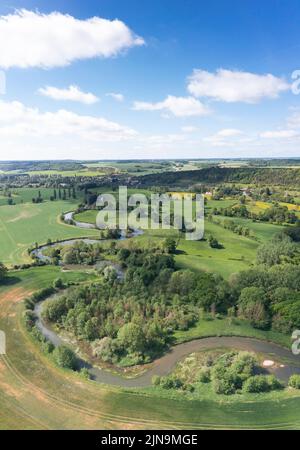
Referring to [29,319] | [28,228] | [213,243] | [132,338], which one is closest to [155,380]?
[132,338]

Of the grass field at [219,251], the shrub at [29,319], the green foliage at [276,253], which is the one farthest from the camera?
the grass field at [219,251]

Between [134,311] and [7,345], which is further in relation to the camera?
[134,311]

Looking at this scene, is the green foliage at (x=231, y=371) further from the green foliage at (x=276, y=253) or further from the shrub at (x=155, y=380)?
the green foliage at (x=276, y=253)

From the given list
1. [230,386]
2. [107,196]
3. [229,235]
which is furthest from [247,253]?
[107,196]

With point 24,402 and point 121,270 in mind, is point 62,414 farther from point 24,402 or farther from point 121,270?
point 121,270

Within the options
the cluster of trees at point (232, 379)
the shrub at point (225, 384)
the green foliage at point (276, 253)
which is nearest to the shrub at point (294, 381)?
the cluster of trees at point (232, 379)

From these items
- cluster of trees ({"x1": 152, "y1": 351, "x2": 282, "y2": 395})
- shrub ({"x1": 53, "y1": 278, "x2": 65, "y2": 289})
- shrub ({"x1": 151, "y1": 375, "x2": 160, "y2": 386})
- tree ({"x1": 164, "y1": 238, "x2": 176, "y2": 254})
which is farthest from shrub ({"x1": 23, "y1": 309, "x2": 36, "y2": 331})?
tree ({"x1": 164, "y1": 238, "x2": 176, "y2": 254})
